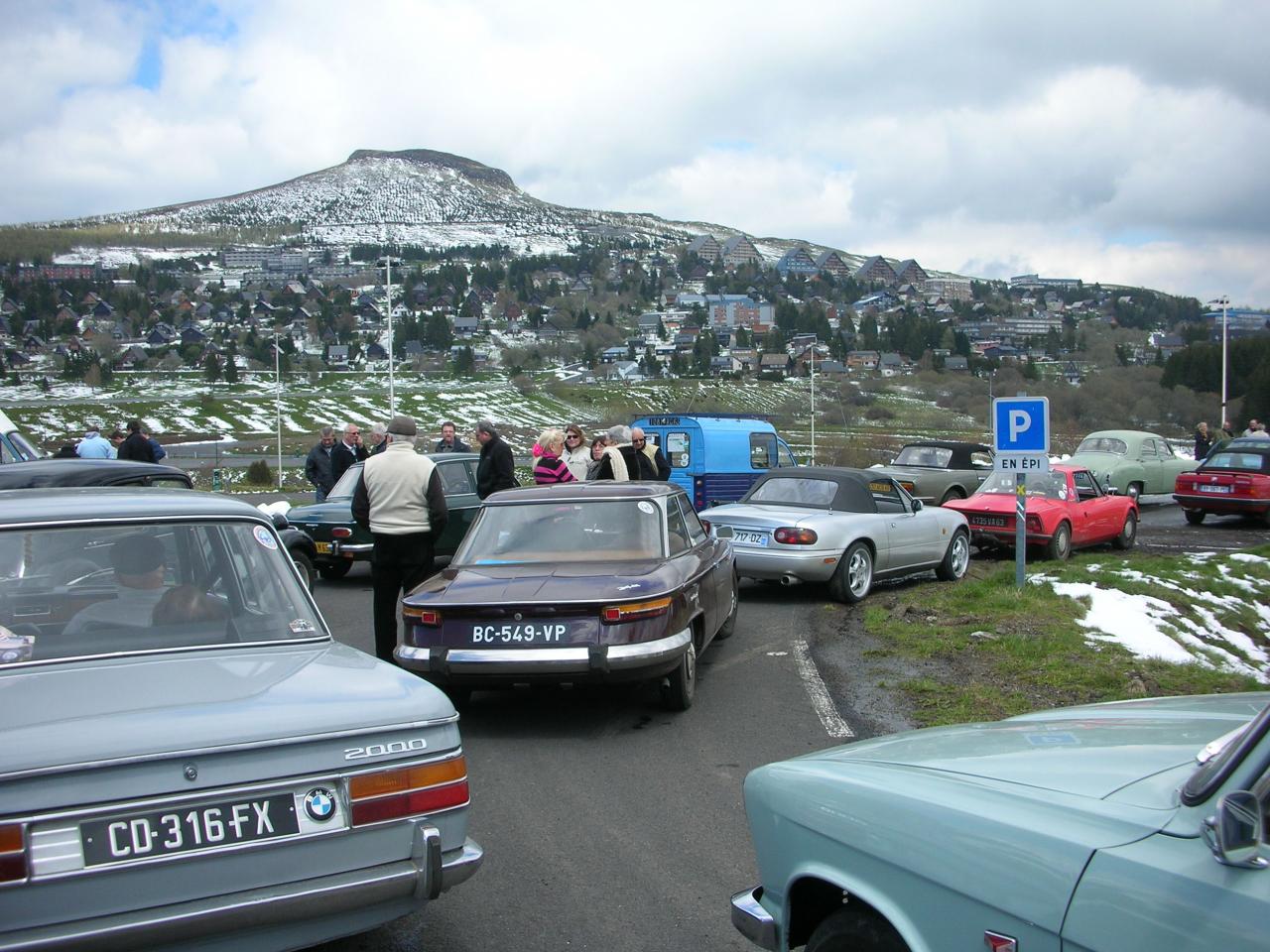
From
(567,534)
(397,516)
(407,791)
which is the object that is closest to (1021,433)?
(567,534)

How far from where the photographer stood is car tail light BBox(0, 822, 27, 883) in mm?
2754

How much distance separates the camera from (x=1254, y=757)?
2051 millimetres

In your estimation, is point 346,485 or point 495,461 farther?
point 346,485

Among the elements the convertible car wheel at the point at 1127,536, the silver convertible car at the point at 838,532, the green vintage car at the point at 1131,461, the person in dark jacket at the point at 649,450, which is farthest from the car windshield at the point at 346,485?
the green vintage car at the point at 1131,461

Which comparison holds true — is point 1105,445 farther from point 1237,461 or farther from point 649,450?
point 649,450

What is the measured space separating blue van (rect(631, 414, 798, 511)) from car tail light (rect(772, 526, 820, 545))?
7.97 metres

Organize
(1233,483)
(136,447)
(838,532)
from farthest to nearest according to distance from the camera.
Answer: (1233,483) → (136,447) → (838,532)

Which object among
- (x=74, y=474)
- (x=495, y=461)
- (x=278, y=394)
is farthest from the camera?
(x=278, y=394)

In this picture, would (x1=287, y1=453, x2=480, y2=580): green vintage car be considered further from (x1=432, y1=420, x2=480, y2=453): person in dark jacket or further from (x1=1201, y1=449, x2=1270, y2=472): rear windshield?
(x1=1201, y1=449, x2=1270, y2=472): rear windshield

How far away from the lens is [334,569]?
1415 centimetres

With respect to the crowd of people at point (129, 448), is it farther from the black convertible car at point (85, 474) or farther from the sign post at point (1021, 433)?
the sign post at point (1021, 433)

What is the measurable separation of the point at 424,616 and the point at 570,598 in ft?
3.25

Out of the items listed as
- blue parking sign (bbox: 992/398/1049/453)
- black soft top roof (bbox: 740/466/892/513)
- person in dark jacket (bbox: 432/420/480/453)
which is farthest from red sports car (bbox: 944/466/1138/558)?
person in dark jacket (bbox: 432/420/480/453)

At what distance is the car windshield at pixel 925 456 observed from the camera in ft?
71.9
